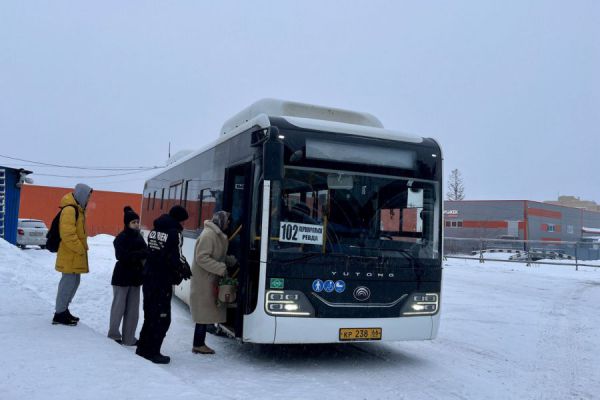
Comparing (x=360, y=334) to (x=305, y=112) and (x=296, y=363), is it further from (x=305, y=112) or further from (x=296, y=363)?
(x=305, y=112)

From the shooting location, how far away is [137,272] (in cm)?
701

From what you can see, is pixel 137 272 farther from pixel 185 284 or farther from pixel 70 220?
pixel 185 284

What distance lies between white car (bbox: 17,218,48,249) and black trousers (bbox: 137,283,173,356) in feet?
66.2

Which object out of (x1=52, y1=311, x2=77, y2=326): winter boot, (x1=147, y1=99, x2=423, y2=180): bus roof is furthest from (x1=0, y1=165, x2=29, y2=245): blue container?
(x1=52, y1=311, x2=77, y2=326): winter boot

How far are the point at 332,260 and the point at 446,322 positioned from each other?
196 inches

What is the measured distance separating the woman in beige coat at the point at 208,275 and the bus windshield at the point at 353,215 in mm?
895

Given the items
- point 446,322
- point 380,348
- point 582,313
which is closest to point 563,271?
point 582,313

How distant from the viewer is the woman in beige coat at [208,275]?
6816mm

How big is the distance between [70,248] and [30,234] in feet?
64.3

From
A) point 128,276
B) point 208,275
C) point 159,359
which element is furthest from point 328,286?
point 128,276

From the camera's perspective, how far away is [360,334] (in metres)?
6.57

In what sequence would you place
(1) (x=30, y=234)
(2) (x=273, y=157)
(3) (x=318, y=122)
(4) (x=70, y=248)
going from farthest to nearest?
(1) (x=30, y=234) < (3) (x=318, y=122) < (4) (x=70, y=248) < (2) (x=273, y=157)

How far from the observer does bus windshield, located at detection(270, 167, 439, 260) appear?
6.45 metres

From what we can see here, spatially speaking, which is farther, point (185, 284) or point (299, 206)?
point (185, 284)
